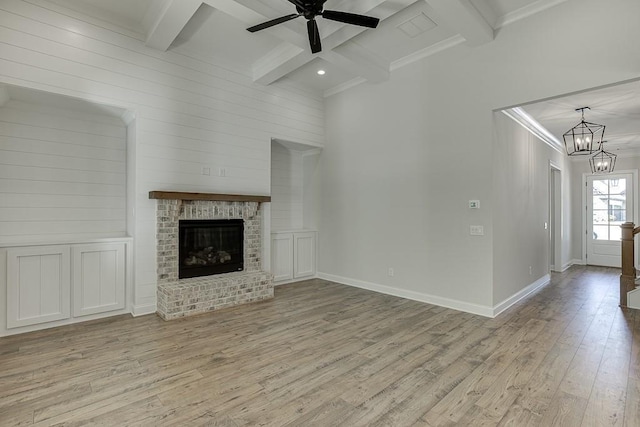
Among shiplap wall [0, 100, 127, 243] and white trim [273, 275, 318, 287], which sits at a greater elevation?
shiplap wall [0, 100, 127, 243]

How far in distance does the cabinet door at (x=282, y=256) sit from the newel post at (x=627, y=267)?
495cm

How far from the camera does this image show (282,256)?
5.72 m

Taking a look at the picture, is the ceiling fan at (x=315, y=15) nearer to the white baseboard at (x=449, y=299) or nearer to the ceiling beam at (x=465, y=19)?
the ceiling beam at (x=465, y=19)

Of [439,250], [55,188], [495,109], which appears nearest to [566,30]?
[495,109]

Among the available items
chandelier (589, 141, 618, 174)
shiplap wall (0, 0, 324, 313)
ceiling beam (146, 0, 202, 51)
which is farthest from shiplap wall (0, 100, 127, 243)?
chandelier (589, 141, 618, 174)

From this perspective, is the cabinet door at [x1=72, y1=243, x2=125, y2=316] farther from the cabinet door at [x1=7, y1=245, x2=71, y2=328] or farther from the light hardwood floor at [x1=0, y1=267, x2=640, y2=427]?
the light hardwood floor at [x1=0, y1=267, x2=640, y2=427]

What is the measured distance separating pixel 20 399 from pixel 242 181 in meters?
3.44

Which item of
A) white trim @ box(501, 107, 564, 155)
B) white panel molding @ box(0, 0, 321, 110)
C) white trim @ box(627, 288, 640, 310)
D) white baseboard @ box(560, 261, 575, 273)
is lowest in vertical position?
white baseboard @ box(560, 261, 575, 273)

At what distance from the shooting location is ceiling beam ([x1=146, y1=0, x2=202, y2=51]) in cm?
325

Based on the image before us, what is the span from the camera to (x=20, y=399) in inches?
88.0

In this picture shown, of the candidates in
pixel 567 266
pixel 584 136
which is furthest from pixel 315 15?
pixel 567 266

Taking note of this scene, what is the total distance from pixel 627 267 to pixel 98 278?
278 inches

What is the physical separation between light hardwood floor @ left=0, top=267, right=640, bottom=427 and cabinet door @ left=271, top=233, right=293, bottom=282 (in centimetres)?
145

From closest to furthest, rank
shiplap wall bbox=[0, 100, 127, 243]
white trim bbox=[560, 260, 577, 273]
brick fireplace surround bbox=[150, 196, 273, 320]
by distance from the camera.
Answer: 1. shiplap wall bbox=[0, 100, 127, 243]
2. brick fireplace surround bbox=[150, 196, 273, 320]
3. white trim bbox=[560, 260, 577, 273]
